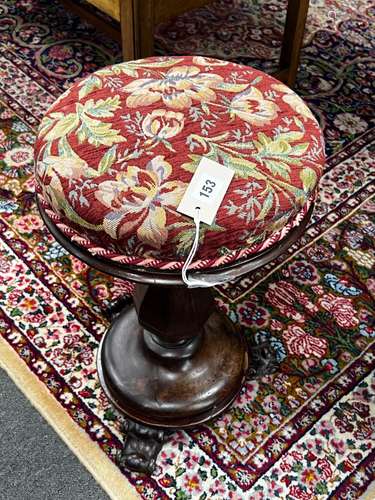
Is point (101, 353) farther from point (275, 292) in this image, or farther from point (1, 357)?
point (275, 292)

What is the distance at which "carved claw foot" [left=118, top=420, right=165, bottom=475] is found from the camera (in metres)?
0.90

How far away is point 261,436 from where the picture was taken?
3.13 feet

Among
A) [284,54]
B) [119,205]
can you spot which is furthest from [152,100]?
[284,54]

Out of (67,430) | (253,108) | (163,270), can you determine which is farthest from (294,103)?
(67,430)

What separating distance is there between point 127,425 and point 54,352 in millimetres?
194

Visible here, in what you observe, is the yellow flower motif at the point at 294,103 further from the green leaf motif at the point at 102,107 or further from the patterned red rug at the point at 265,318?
the patterned red rug at the point at 265,318

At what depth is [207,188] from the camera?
62 centimetres

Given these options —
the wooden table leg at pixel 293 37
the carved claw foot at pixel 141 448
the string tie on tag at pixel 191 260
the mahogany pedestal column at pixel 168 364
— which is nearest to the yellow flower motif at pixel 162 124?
the string tie on tag at pixel 191 260

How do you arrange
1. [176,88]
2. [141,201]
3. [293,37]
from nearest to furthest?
1. [141,201]
2. [176,88]
3. [293,37]

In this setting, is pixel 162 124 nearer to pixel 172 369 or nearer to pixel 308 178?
pixel 308 178

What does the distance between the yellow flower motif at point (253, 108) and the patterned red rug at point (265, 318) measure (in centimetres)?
49

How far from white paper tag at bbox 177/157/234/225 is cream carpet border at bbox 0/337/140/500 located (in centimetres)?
49

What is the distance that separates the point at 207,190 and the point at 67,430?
1.73 feet

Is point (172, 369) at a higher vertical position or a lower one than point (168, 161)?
lower
